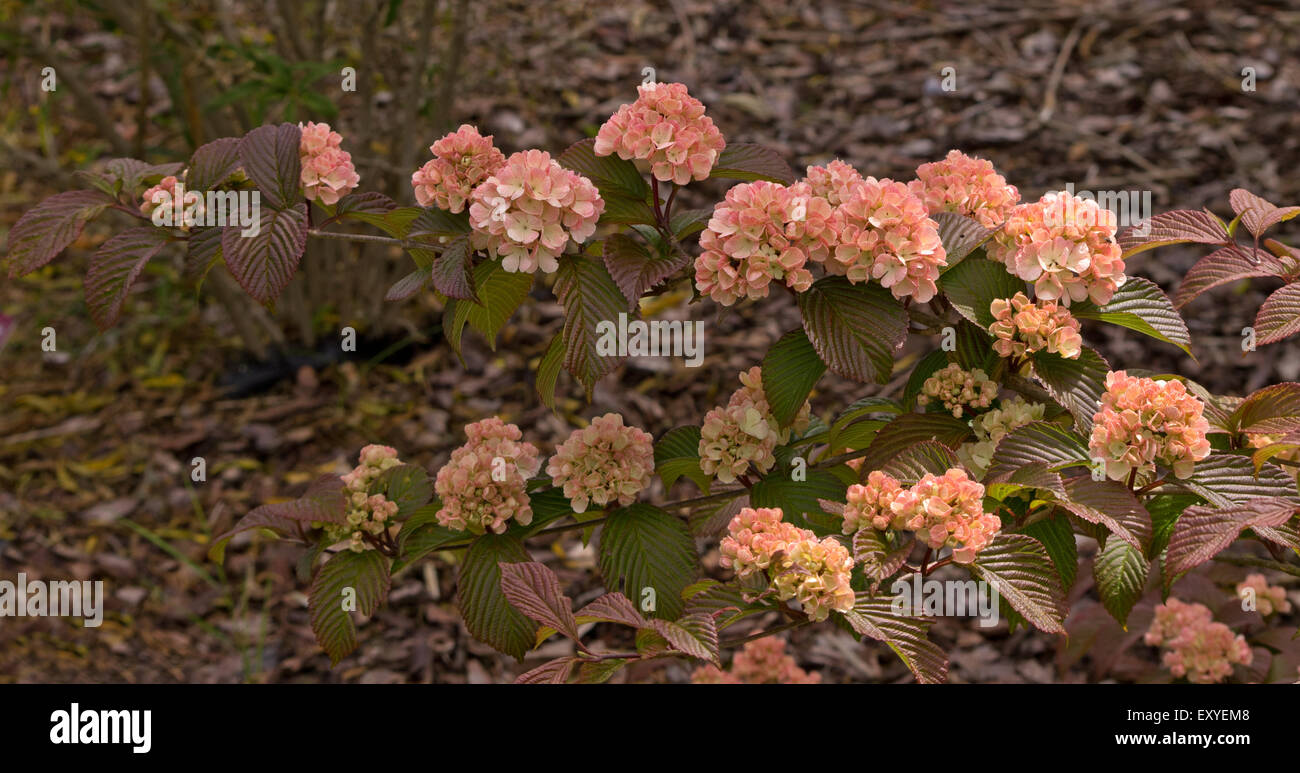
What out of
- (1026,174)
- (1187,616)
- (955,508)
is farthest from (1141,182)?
(955,508)

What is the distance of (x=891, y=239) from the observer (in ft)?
4.36

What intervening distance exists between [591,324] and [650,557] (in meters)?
0.32

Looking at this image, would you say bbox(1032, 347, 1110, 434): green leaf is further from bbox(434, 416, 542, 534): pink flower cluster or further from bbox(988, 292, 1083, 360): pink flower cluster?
bbox(434, 416, 542, 534): pink flower cluster

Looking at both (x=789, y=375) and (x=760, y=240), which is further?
(x=789, y=375)

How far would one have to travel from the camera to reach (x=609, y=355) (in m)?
1.39

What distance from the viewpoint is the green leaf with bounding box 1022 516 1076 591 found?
1464mm

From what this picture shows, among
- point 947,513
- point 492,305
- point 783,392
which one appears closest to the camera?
point 947,513

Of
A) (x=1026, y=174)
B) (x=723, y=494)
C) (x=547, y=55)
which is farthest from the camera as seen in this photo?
(x=547, y=55)

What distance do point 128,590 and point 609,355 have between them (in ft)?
7.29

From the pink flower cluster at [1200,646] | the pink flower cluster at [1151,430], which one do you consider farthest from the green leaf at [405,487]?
the pink flower cluster at [1200,646]

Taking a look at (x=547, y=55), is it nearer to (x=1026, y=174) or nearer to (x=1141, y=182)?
(x=1026, y=174)

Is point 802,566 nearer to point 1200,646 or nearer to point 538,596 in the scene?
point 538,596

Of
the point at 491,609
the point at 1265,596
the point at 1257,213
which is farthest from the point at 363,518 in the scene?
the point at 1265,596

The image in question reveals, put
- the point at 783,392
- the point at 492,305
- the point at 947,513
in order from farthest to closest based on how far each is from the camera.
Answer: the point at 492,305
the point at 783,392
the point at 947,513
